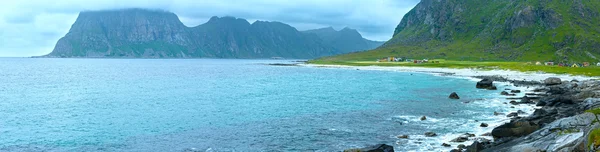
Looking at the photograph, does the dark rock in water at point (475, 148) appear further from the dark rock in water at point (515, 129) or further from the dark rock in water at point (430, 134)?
the dark rock in water at point (430, 134)

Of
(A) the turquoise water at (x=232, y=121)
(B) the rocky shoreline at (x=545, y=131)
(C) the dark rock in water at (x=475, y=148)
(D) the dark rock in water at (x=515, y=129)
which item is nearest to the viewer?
(B) the rocky shoreline at (x=545, y=131)

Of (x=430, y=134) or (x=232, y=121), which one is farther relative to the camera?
(x=232, y=121)

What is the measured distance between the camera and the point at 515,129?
38.8 m

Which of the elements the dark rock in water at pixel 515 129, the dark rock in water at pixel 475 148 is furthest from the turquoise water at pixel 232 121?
the dark rock in water at pixel 475 148

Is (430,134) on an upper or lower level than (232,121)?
upper

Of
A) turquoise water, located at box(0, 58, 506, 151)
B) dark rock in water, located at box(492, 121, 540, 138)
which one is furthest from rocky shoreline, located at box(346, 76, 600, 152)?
turquoise water, located at box(0, 58, 506, 151)

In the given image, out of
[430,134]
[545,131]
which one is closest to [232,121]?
[430,134]

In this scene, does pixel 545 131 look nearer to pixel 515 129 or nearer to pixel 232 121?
pixel 515 129

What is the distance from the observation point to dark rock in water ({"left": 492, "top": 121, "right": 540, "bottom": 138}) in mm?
38400

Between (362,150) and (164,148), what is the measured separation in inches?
715

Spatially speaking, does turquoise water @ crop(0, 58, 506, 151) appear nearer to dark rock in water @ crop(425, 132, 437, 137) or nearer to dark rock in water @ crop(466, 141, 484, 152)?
dark rock in water @ crop(425, 132, 437, 137)

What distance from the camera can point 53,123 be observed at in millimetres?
54688

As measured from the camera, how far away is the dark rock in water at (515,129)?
38.4 metres

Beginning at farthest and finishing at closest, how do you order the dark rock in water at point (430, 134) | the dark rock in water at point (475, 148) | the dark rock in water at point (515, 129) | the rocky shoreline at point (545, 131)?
the dark rock in water at point (430, 134) < the dark rock in water at point (515, 129) < the dark rock in water at point (475, 148) < the rocky shoreline at point (545, 131)
